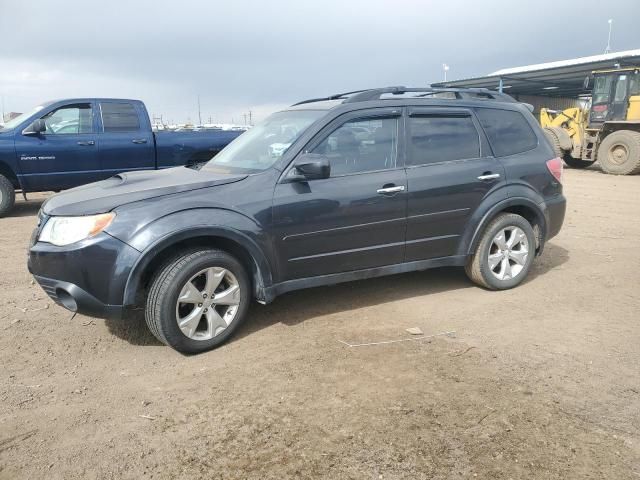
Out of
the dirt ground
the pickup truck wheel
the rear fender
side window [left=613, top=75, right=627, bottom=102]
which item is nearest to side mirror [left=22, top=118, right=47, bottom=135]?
the pickup truck wheel

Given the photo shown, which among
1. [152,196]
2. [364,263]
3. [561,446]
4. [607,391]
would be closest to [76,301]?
[152,196]

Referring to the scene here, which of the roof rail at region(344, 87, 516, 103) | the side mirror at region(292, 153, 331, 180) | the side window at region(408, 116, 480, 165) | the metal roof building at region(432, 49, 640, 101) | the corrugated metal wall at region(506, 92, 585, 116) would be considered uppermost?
the metal roof building at region(432, 49, 640, 101)

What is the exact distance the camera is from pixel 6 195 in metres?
8.52

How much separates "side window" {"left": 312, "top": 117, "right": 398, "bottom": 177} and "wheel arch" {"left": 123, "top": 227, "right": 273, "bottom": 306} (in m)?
0.92

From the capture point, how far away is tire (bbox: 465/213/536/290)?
477 centimetres

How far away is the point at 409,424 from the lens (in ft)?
9.04

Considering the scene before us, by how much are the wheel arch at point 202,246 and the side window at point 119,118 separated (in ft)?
21.2

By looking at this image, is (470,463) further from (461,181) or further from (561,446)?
(461,181)

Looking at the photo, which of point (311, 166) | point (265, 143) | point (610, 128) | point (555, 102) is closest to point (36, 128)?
point (265, 143)

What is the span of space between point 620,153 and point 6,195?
16.2 metres

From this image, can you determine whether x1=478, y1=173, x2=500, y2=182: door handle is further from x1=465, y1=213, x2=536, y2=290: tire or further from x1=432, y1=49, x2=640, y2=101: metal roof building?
x1=432, y1=49, x2=640, y2=101: metal roof building

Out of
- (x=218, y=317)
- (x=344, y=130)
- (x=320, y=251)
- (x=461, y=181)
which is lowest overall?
(x=218, y=317)

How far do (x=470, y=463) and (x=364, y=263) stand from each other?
2.01 meters

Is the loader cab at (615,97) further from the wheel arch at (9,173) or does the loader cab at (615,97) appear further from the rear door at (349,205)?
the wheel arch at (9,173)
